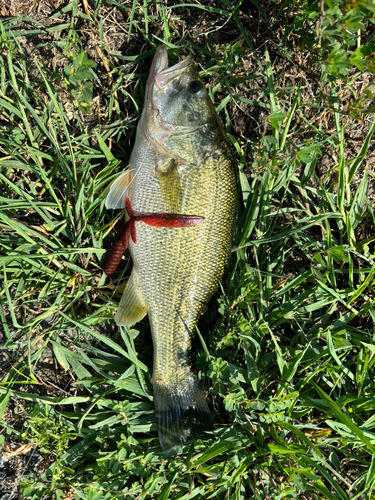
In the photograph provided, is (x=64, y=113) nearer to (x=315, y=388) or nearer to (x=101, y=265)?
(x=101, y=265)

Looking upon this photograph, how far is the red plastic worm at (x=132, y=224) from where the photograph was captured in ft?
8.56

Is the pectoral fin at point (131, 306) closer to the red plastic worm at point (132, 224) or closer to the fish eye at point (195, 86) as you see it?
the red plastic worm at point (132, 224)

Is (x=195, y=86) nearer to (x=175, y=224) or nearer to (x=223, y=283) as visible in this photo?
(x=175, y=224)

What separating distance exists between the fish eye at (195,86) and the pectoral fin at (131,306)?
1379mm

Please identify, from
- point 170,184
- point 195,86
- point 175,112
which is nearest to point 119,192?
point 170,184

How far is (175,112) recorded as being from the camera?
8.72 feet

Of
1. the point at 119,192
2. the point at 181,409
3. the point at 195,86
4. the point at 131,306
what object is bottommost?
the point at 181,409

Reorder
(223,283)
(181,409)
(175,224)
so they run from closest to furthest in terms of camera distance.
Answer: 1. (175,224)
2. (181,409)
3. (223,283)

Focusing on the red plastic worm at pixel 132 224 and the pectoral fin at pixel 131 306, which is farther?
the pectoral fin at pixel 131 306

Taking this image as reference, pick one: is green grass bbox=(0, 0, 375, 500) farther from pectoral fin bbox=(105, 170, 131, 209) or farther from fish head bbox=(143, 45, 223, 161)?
fish head bbox=(143, 45, 223, 161)

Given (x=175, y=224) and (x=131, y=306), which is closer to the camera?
(x=175, y=224)

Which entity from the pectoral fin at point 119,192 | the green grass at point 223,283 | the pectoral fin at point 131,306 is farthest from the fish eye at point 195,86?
the pectoral fin at point 131,306

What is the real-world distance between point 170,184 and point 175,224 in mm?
282

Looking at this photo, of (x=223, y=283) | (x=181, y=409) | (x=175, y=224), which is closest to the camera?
(x=175, y=224)
